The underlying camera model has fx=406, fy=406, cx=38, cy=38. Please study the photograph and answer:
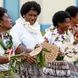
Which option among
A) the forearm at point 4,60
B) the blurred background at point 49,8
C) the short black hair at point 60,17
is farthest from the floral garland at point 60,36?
the blurred background at point 49,8

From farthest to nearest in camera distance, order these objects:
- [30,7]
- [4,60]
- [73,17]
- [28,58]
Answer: [73,17]
[30,7]
[28,58]
[4,60]

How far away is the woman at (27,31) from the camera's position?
524 centimetres

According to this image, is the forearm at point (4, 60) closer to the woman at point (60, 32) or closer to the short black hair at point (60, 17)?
the woman at point (60, 32)

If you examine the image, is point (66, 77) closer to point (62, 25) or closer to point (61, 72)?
point (61, 72)

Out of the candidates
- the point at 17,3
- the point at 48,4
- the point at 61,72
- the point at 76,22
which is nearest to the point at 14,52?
the point at 61,72

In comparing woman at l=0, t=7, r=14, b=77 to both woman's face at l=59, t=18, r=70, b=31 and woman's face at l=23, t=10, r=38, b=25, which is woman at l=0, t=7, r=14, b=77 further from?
woman's face at l=59, t=18, r=70, b=31

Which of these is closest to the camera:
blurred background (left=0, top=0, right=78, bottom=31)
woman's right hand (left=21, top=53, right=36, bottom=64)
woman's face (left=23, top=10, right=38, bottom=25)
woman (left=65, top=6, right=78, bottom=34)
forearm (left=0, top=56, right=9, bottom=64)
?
forearm (left=0, top=56, right=9, bottom=64)

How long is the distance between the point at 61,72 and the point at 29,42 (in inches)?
30.1

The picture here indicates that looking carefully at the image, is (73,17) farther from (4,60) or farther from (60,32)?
(4,60)

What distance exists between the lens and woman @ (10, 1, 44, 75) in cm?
524

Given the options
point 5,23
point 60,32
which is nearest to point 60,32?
point 60,32

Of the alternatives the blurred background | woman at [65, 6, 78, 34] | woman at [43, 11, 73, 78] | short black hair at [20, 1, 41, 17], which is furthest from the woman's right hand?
the blurred background

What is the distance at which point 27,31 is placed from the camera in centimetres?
538

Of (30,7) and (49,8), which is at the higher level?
(49,8)
